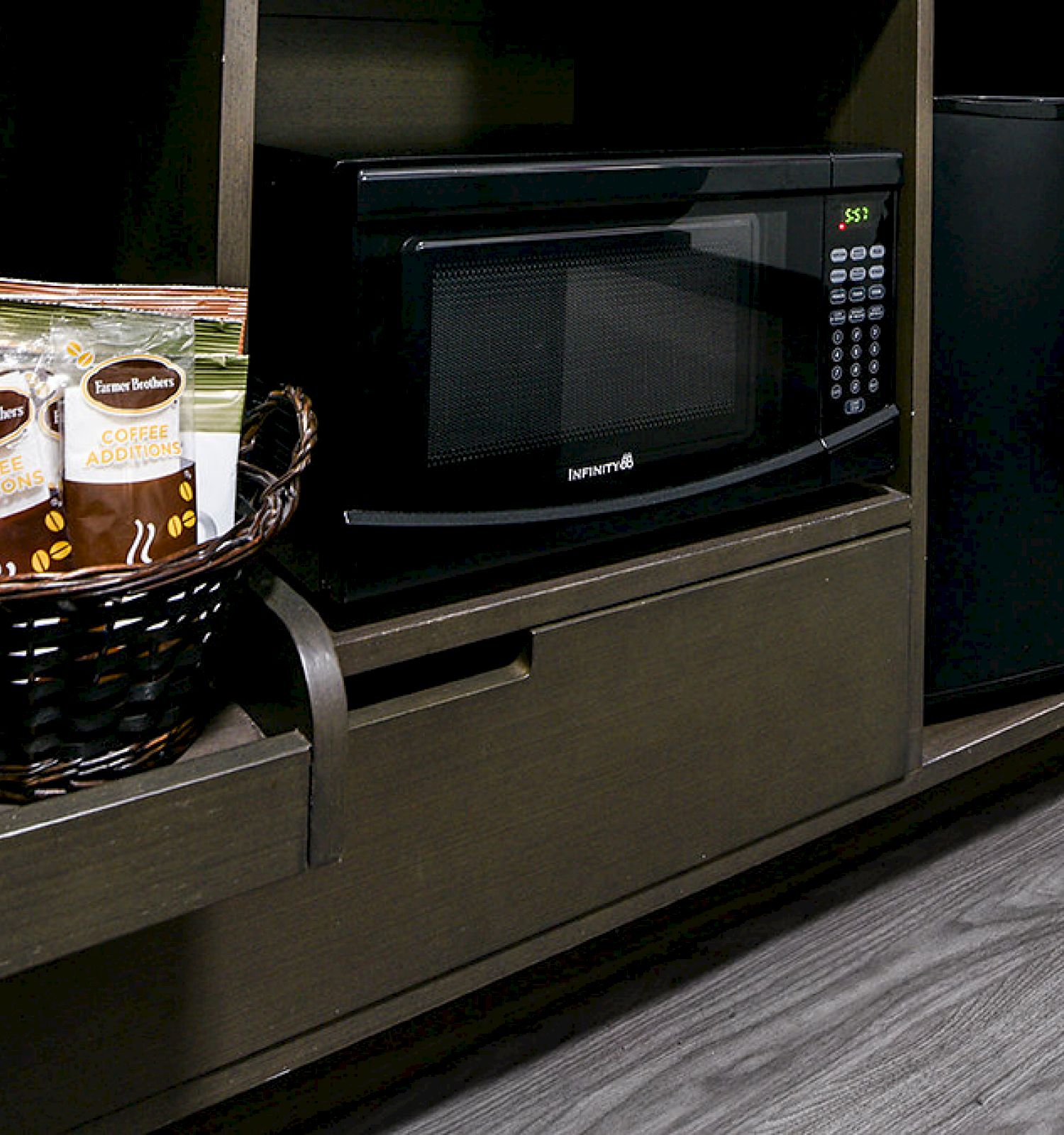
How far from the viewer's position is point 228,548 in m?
0.65

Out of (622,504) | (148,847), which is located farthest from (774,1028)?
(148,847)

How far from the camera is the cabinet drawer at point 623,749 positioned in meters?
0.91

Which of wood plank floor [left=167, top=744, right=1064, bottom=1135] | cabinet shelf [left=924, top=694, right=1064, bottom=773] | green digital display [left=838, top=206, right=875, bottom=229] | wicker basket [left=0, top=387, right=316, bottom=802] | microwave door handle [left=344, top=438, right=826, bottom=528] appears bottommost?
wood plank floor [left=167, top=744, right=1064, bottom=1135]

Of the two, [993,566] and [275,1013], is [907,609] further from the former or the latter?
[275,1013]

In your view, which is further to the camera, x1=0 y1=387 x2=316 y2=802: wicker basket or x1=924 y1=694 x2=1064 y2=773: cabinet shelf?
x1=924 y1=694 x2=1064 y2=773: cabinet shelf

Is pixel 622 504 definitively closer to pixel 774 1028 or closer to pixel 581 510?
pixel 581 510

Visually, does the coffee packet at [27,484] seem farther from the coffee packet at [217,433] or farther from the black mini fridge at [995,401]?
the black mini fridge at [995,401]

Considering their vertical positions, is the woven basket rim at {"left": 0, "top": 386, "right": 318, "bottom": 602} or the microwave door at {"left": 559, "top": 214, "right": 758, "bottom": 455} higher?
the microwave door at {"left": 559, "top": 214, "right": 758, "bottom": 455}

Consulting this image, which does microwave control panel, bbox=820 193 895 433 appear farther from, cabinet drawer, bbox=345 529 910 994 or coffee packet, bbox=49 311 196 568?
coffee packet, bbox=49 311 196 568

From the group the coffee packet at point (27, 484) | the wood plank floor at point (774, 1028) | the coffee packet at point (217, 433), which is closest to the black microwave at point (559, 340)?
the coffee packet at point (217, 433)

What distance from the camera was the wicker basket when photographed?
605 millimetres

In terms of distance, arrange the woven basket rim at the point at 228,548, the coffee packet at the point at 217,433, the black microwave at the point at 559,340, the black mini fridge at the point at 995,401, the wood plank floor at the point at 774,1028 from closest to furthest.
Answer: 1. the woven basket rim at the point at 228,548
2. the coffee packet at the point at 217,433
3. the black microwave at the point at 559,340
4. the wood plank floor at the point at 774,1028
5. the black mini fridge at the point at 995,401

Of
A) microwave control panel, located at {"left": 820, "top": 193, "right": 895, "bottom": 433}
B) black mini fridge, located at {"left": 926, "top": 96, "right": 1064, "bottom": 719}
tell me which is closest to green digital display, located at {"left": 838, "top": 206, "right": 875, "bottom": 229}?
microwave control panel, located at {"left": 820, "top": 193, "right": 895, "bottom": 433}

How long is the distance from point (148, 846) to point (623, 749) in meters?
0.46
